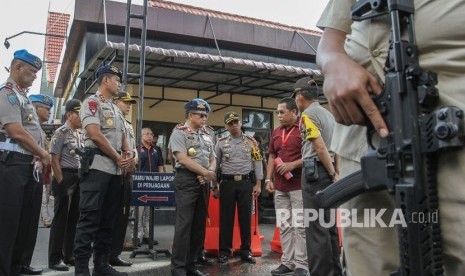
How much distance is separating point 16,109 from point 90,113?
624 mm

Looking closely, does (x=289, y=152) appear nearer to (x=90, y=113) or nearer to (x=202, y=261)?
(x=202, y=261)

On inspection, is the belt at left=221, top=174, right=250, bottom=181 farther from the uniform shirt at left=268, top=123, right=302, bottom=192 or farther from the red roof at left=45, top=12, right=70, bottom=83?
the red roof at left=45, top=12, right=70, bottom=83

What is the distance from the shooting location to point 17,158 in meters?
3.53

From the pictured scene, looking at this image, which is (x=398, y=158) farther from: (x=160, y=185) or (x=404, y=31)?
(x=160, y=185)

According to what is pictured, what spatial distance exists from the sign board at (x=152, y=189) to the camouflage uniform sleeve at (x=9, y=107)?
1.75 metres

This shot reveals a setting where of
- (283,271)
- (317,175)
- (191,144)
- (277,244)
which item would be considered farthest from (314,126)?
(277,244)

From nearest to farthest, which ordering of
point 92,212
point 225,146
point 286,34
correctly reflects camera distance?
point 92,212, point 225,146, point 286,34

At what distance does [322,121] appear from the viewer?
418cm

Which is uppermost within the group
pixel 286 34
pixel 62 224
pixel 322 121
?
pixel 286 34

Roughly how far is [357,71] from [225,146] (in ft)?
16.4

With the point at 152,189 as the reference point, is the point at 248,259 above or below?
below

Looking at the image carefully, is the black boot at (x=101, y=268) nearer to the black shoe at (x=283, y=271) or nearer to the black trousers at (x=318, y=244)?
the black shoe at (x=283, y=271)

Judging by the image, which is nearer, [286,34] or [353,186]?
[353,186]

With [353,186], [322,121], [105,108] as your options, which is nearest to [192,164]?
[105,108]
